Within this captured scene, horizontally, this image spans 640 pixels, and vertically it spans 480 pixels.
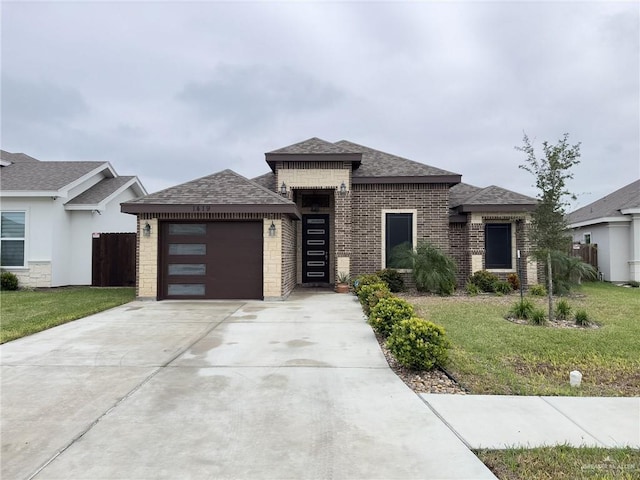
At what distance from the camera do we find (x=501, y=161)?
25250 millimetres

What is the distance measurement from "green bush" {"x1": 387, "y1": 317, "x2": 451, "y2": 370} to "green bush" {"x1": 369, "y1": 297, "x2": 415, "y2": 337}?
1.37 metres

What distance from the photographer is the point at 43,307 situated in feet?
33.3

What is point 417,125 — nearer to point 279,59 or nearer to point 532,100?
point 532,100

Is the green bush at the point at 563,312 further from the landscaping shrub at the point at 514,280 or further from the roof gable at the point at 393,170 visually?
the roof gable at the point at 393,170

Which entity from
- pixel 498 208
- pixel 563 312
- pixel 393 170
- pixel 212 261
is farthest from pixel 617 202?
pixel 212 261

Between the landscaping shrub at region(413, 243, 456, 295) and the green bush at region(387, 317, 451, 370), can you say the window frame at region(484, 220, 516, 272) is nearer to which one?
the landscaping shrub at region(413, 243, 456, 295)

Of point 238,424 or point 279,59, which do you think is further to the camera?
point 279,59

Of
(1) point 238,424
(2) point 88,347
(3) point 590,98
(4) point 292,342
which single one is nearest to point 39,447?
(1) point 238,424

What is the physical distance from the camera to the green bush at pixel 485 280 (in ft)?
43.0

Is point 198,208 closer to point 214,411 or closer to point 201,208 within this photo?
point 201,208

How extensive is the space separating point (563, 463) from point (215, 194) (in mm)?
10483

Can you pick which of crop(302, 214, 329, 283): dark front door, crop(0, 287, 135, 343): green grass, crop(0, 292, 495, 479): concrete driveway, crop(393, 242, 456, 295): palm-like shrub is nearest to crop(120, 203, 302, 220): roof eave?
crop(0, 287, 135, 343): green grass

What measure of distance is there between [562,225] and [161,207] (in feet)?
32.8

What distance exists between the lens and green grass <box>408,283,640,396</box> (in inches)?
176
